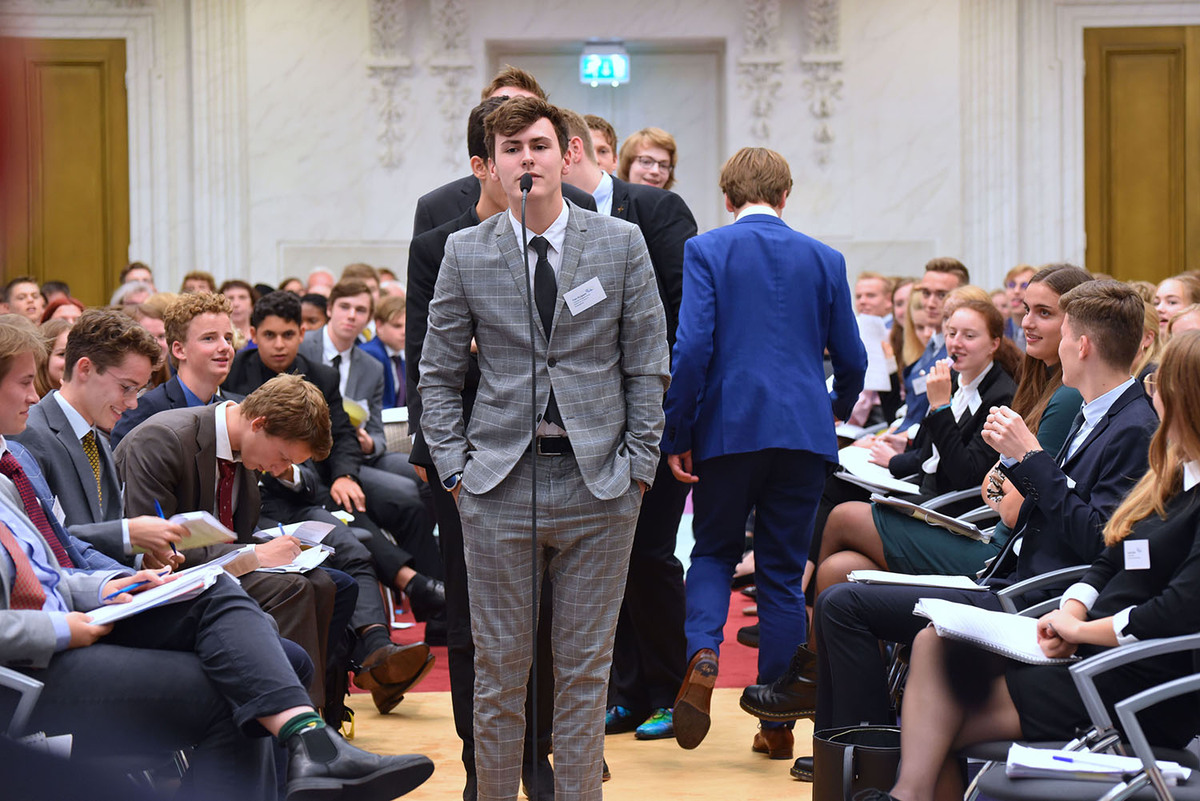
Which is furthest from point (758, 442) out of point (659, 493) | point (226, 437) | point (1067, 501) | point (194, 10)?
point (194, 10)

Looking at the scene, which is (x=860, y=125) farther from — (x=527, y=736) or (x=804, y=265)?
(x=527, y=736)

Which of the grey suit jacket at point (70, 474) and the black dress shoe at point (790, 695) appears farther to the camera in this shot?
the black dress shoe at point (790, 695)

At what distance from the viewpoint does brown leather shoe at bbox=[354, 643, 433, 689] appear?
Result: 4.05 m

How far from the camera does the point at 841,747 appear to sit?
113 inches

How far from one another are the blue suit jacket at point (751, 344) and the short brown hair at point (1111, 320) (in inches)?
30.4

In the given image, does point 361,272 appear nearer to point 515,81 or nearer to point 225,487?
point 225,487

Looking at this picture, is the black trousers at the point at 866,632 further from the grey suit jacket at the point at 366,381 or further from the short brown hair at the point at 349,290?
the short brown hair at the point at 349,290

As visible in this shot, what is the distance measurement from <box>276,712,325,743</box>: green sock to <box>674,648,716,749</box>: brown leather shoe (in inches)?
45.5

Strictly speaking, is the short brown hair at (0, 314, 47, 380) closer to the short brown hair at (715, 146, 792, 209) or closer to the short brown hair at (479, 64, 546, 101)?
the short brown hair at (479, 64, 546, 101)

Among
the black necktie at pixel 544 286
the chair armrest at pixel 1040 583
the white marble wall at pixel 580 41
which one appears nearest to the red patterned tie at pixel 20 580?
the black necktie at pixel 544 286

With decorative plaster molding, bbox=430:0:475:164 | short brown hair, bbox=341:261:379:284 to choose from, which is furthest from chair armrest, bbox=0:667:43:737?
decorative plaster molding, bbox=430:0:475:164

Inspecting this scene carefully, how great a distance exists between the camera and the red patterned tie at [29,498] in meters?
2.65

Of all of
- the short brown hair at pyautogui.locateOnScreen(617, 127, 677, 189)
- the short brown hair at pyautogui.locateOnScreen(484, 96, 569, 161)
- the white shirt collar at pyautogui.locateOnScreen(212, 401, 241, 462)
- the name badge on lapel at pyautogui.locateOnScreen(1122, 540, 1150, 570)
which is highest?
the short brown hair at pyautogui.locateOnScreen(617, 127, 677, 189)

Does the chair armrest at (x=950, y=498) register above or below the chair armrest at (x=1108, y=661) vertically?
above
